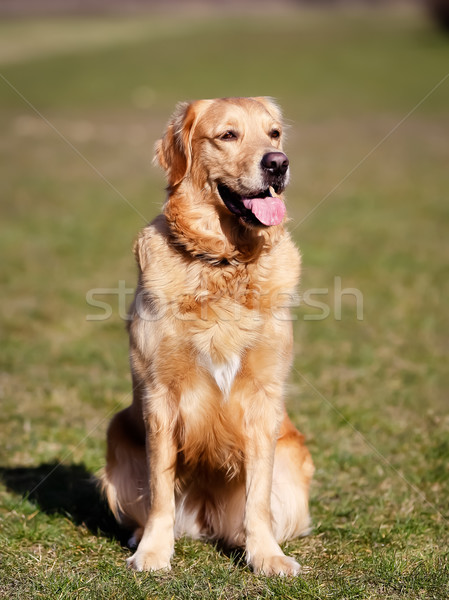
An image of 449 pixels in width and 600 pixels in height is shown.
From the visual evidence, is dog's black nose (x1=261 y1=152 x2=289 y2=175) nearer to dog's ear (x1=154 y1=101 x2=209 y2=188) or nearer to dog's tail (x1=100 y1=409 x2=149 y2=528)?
dog's ear (x1=154 y1=101 x2=209 y2=188)

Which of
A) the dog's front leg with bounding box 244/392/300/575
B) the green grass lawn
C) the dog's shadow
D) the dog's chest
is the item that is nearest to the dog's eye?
the green grass lawn

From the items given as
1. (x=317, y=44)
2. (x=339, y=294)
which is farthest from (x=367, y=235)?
(x=317, y=44)

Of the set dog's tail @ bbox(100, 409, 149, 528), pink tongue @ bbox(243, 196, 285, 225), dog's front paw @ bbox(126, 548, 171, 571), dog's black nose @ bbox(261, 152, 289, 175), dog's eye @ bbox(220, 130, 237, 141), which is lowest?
dog's front paw @ bbox(126, 548, 171, 571)

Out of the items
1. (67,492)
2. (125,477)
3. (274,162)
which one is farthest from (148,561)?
(274,162)

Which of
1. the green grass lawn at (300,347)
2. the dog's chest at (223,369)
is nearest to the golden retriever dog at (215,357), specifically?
the dog's chest at (223,369)

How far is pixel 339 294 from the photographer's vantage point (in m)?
8.30

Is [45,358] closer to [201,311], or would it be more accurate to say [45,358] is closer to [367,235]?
[201,311]

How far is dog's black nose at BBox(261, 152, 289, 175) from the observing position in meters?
3.40

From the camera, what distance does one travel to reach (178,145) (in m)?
3.68

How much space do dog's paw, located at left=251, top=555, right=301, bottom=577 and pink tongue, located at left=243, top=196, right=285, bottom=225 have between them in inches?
58.6

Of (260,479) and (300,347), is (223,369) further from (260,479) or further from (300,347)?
(300,347)

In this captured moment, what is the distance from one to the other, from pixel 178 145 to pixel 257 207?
21.7 inches

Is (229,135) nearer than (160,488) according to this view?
No

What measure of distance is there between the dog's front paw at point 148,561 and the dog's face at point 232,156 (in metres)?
1.54
